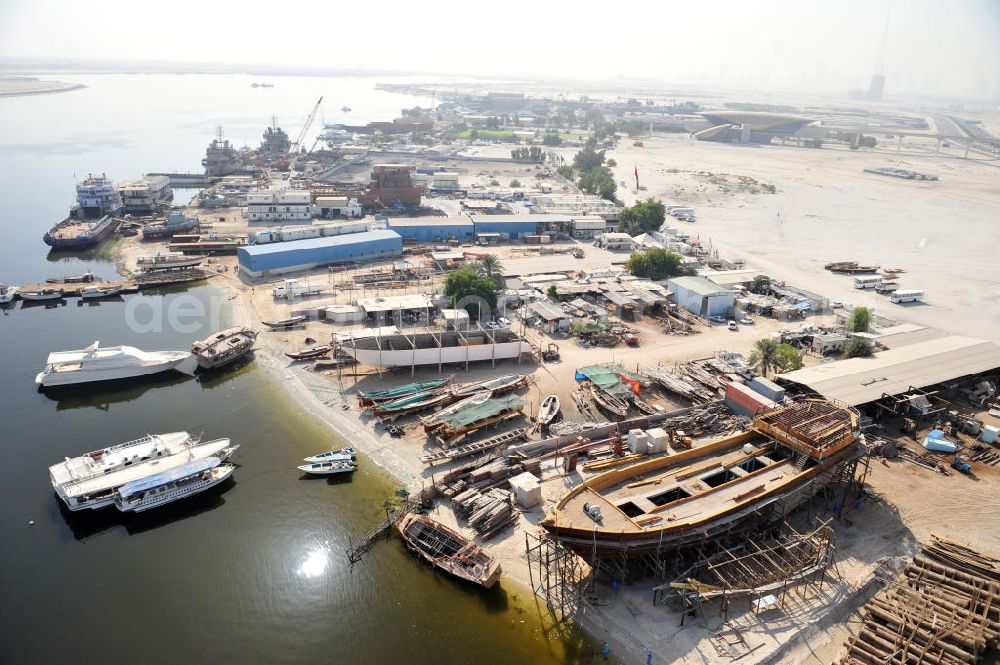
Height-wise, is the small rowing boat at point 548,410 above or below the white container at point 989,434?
above

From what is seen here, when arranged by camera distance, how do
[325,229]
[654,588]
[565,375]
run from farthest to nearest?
[325,229] < [565,375] < [654,588]

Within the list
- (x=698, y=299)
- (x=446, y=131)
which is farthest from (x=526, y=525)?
(x=446, y=131)

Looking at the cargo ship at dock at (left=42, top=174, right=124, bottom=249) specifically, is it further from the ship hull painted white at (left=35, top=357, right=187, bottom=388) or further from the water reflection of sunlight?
the water reflection of sunlight

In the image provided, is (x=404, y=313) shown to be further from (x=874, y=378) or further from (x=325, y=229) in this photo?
(x=874, y=378)

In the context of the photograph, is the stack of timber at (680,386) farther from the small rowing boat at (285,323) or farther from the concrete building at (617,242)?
the concrete building at (617,242)

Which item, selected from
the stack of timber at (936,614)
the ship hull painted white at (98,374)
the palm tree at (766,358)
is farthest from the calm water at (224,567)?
the palm tree at (766,358)

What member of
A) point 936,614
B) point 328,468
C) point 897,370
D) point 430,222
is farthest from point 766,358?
point 430,222

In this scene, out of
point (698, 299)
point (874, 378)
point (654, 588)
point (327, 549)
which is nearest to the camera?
point (654, 588)
